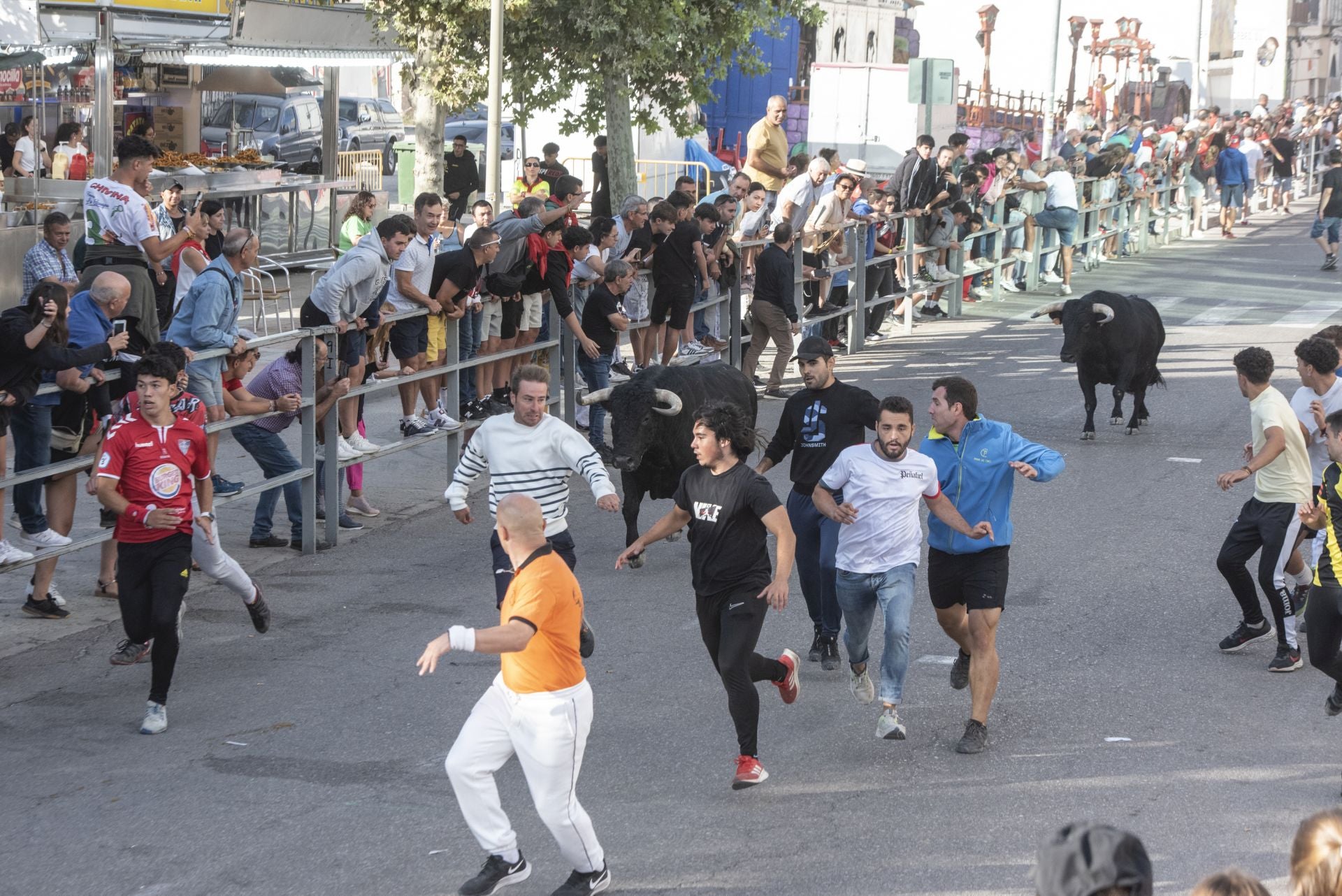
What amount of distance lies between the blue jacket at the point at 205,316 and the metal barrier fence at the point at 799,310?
5.1 inches

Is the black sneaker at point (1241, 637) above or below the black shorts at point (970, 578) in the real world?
below

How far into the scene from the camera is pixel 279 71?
2489 centimetres

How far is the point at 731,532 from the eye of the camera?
6.82m

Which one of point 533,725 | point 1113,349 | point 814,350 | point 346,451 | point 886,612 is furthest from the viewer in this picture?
point 1113,349

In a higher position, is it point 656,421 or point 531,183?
point 531,183

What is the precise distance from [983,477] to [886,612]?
76 cm

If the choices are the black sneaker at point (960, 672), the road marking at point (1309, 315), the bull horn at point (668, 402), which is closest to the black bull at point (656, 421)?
the bull horn at point (668, 402)

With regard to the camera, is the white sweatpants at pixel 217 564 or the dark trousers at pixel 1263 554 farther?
the dark trousers at pixel 1263 554

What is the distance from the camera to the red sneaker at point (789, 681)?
7.10m

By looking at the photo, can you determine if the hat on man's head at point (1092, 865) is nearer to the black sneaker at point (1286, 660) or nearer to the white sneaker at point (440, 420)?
the black sneaker at point (1286, 660)

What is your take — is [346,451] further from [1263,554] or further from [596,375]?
[1263,554]

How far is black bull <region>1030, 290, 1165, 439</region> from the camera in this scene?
1402 cm

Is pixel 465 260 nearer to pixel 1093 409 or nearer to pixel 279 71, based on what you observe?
pixel 1093 409

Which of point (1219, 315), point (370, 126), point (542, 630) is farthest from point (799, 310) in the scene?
point (370, 126)
